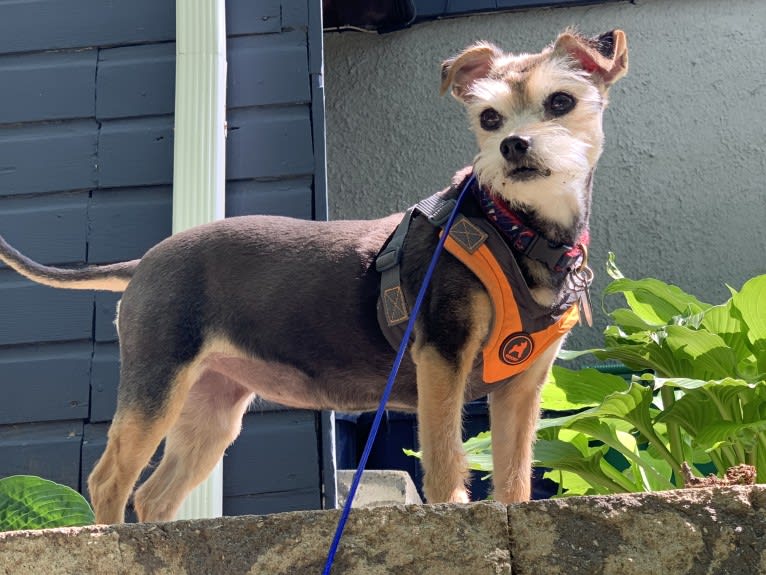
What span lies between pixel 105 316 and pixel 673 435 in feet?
7.66

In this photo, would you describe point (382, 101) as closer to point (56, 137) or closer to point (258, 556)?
point (56, 137)

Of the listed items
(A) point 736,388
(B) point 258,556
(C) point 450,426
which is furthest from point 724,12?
(B) point 258,556

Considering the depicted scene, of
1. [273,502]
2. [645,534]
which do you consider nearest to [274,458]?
[273,502]

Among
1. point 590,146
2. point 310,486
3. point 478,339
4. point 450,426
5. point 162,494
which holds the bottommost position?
point 310,486

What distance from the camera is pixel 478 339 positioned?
9.05ft

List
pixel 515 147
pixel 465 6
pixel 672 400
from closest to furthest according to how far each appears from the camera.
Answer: pixel 515 147, pixel 672 400, pixel 465 6

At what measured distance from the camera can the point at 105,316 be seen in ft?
13.5

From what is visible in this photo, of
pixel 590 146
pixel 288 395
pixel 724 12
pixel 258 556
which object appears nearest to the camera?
pixel 258 556

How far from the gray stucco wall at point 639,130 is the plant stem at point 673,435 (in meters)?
2.49

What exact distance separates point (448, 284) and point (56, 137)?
234 centimetres

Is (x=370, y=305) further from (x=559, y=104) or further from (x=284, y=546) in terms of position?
(x=284, y=546)

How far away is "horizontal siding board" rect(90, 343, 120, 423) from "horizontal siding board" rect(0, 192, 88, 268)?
413mm

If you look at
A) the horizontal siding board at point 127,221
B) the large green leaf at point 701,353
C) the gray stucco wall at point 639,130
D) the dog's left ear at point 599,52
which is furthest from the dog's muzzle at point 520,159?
the gray stucco wall at point 639,130

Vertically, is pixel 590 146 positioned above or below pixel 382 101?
above
